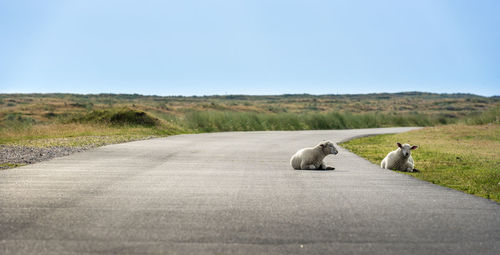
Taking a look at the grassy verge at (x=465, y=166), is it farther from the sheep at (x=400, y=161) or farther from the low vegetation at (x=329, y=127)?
the sheep at (x=400, y=161)

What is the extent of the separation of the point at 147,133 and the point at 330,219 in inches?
1020

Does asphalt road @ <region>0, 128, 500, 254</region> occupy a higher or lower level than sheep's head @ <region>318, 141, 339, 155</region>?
lower

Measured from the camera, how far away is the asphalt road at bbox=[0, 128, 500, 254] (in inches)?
229

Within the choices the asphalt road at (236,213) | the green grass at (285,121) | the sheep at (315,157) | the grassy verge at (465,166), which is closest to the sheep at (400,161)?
the grassy verge at (465,166)

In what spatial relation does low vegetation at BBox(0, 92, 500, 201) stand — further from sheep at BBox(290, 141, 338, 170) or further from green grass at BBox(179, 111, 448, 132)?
sheep at BBox(290, 141, 338, 170)

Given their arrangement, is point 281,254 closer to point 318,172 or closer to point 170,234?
point 170,234

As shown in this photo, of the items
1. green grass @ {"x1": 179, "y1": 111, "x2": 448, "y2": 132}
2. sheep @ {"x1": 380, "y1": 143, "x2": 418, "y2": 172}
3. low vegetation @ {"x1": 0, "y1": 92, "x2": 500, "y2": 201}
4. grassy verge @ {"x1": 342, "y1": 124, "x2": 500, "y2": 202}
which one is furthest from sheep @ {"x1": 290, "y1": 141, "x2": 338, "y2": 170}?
green grass @ {"x1": 179, "y1": 111, "x2": 448, "y2": 132}

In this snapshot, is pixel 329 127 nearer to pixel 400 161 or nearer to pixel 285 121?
pixel 285 121

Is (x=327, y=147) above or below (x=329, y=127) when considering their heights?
above

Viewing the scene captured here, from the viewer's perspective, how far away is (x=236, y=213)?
755 cm

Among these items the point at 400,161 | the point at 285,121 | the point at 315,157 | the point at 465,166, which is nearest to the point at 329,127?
the point at 285,121

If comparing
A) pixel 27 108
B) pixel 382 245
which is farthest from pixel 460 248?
pixel 27 108

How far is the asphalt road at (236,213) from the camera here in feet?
19.1

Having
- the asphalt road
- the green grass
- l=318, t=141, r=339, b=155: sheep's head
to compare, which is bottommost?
the green grass
